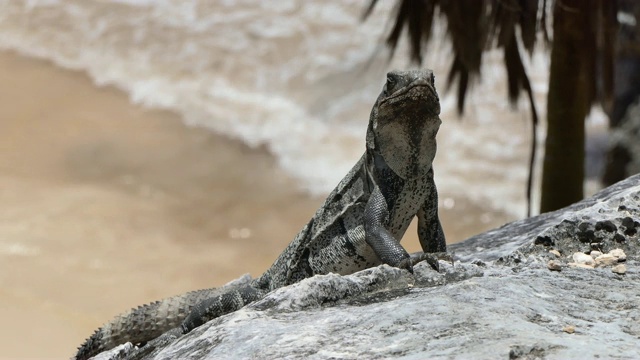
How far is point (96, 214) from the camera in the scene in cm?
1570

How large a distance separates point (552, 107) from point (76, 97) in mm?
14534

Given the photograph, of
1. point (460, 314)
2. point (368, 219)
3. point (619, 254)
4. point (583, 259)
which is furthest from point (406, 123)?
point (460, 314)

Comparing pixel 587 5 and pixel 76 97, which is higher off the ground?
pixel 76 97

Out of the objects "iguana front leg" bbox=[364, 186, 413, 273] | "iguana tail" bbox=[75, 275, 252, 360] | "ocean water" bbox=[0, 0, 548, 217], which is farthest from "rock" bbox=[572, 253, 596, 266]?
"ocean water" bbox=[0, 0, 548, 217]

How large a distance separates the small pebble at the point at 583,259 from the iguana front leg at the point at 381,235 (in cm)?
78

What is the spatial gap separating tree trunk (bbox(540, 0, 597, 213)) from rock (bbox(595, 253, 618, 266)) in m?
4.49

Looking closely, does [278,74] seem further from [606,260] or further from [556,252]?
[606,260]

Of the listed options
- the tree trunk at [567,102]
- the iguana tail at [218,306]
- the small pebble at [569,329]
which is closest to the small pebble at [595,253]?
the small pebble at [569,329]

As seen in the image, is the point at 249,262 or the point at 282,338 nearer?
the point at 282,338

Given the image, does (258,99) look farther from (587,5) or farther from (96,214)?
(587,5)

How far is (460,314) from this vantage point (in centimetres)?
319

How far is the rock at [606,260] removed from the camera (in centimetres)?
405

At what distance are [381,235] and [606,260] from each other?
3.42ft

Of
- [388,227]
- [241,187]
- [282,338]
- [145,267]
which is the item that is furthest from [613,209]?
[241,187]
